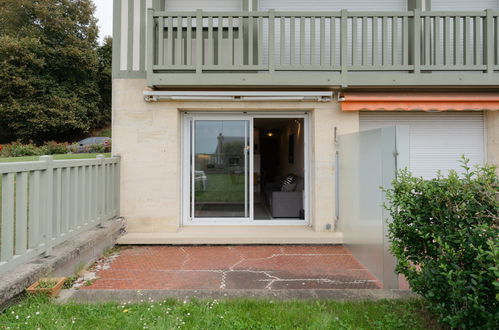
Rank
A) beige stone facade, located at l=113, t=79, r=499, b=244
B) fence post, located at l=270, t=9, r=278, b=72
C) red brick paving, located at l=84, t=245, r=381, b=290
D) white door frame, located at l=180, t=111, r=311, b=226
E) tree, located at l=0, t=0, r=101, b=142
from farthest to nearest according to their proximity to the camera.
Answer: tree, located at l=0, t=0, r=101, b=142, white door frame, located at l=180, t=111, r=311, b=226, beige stone facade, located at l=113, t=79, r=499, b=244, fence post, located at l=270, t=9, r=278, b=72, red brick paving, located at l=84, t=245, r=381, b=290

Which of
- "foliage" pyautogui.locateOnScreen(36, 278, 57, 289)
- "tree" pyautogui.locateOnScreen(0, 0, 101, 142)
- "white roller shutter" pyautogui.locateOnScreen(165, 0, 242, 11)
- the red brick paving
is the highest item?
"tree" pyautogui.locateOnScreen(0, 0, 101, 142)

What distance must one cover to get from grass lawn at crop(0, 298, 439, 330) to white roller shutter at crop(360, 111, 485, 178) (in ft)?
14.7

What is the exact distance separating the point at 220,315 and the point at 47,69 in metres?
30.6

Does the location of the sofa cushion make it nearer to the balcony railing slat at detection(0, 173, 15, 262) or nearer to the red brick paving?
the red brick paving

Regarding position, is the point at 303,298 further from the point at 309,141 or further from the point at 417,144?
the point at 417,144

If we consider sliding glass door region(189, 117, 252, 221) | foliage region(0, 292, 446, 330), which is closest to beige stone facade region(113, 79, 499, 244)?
sliding glass door region(189, 117, 252, 221)

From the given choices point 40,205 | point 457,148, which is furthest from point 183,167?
point 457,148

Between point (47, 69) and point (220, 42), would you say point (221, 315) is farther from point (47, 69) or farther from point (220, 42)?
point (47, 69)

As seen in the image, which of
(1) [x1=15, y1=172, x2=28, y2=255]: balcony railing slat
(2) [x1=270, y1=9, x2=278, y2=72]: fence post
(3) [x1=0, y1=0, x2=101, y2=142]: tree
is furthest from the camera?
(3) [x1=0, y1=0, x2=101, y2=142]: tree

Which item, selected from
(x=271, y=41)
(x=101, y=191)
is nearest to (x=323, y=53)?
(x=271, y=41)

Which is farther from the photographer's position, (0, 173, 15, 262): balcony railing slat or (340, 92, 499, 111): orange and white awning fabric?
(340, 92, 499, 111): orange and white awning fabric

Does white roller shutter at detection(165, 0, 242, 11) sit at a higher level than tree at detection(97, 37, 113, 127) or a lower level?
lower

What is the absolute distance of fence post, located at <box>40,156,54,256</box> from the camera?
3855mm

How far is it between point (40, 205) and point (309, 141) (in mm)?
5066
